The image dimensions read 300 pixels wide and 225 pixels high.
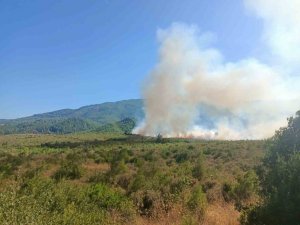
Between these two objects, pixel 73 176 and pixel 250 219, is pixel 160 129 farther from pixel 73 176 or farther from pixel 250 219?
pixel 250 219

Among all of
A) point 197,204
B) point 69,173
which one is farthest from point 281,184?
point 69,173

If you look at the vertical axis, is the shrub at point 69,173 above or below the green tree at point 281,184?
below

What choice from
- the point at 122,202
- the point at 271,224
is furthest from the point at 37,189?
the point at 271,224

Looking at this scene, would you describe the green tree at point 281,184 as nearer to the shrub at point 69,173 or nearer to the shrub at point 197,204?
the shrub at point 197,204

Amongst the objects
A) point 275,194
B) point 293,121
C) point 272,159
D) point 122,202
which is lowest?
point 122,202

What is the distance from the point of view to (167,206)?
17812 millimetres

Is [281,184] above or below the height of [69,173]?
above

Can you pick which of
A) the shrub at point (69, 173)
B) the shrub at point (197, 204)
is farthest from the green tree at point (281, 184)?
the shrub at point (69, 173)

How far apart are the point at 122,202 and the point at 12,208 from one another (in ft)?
25.5

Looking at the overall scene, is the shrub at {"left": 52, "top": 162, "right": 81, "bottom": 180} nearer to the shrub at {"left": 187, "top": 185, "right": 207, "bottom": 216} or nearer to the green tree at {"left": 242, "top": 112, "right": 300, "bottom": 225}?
the shrub at {"left": 187, "top": 185, "right": 207, "bottom": 216}

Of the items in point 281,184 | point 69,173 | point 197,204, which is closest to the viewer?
point 281,184

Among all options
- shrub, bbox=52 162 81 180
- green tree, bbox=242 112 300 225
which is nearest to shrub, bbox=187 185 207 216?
green tree, bbox=242 112 300 225

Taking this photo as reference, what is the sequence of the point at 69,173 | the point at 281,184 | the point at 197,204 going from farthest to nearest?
the point at 69,173 → the point at 197,204 → the point at 281,184

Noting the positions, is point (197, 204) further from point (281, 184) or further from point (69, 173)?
point (69, 173)
